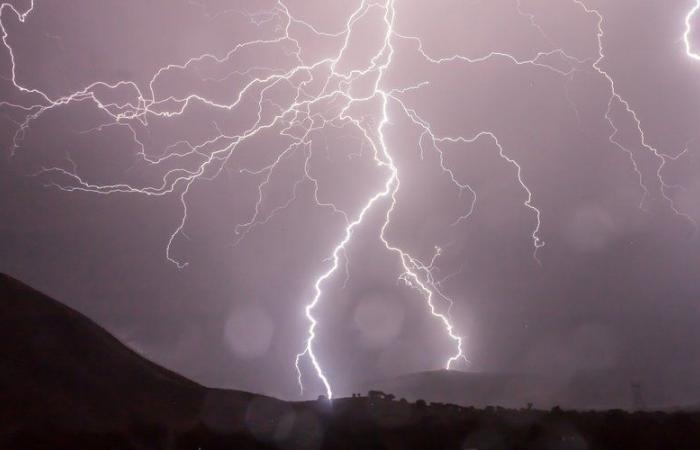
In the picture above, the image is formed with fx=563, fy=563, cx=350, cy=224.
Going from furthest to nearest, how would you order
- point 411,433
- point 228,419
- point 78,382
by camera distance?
1. point 78,382
2. point 228,419
3. point 411,433

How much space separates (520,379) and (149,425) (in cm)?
6621

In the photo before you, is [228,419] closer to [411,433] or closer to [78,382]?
[78,382]

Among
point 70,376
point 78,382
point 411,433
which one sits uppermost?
point 70,376

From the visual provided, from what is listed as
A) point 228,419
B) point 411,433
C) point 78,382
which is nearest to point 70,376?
point 78,382

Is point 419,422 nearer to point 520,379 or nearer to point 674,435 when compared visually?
point 674,435

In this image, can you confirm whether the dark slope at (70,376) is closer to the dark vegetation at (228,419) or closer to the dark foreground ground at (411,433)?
the dark vegetation at (228,419)

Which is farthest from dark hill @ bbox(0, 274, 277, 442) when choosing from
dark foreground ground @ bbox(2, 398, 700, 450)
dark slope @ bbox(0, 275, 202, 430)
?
dark foreground ground @ bbox(2, 398, 700, 450)

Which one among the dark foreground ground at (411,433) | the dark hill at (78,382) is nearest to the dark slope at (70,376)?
the dark hill at (78,382)

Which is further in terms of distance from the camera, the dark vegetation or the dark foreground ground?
the dark vegetation

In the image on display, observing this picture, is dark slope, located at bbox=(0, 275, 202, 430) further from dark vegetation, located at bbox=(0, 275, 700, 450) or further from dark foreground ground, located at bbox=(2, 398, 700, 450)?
dark foreground ground, located at bbox=(2, 398, 700, 450)

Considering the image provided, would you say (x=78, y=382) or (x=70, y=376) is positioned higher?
(x=70, y=376)

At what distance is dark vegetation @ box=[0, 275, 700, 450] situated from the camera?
11523 millimetres

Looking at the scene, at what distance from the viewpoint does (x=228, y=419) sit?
43.5 ft

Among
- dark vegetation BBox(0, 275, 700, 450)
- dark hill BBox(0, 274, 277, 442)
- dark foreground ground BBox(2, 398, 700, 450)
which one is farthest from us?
dark hill BBox(0, 274, 277, 442)
